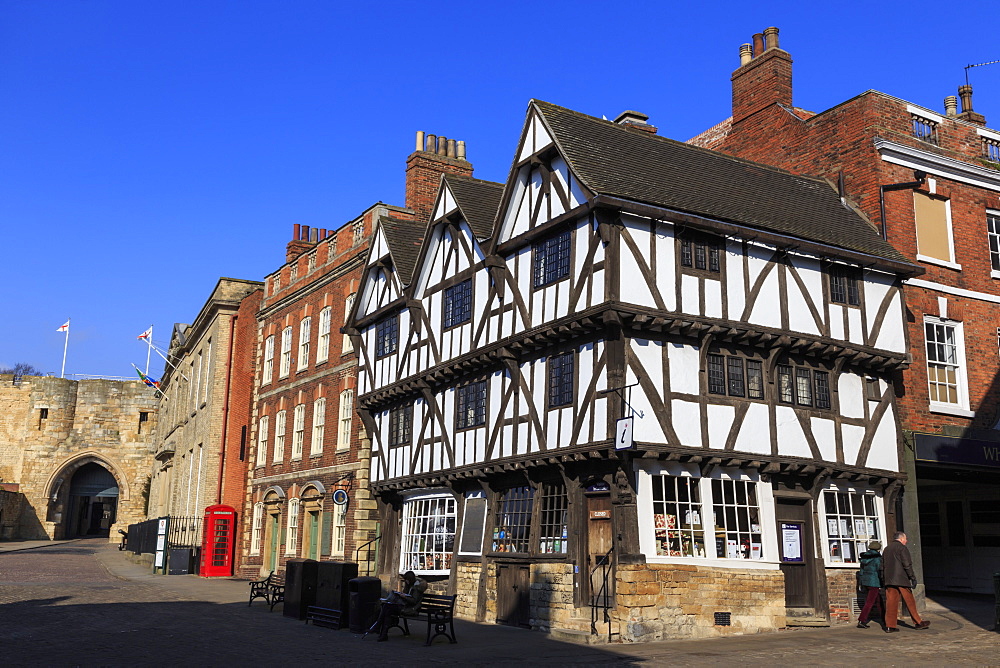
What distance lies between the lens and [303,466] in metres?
30.0

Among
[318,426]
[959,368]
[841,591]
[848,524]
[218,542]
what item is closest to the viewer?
[841,591]

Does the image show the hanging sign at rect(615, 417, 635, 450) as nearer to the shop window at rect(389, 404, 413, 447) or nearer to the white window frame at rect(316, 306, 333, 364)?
the shop window at rect(389, 404, 413, 447)

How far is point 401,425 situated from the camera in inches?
955

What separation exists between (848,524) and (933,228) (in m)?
7.67

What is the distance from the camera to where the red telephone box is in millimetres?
33750

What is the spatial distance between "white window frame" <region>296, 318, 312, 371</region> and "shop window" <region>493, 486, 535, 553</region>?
13.4 metres

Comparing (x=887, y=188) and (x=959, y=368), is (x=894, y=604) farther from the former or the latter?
(x=887, y=188)

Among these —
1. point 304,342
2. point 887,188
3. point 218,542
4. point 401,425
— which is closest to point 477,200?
point 401,425

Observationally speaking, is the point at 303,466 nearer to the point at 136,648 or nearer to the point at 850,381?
the point at 136,648

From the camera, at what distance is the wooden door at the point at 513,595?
18.3 metres

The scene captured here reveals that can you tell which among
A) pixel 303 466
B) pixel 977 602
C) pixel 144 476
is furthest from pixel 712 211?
pixel 144 476

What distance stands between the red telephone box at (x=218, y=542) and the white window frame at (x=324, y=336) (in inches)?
333

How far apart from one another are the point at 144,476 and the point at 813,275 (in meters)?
60.4

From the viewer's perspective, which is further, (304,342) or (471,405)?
(304,342)
